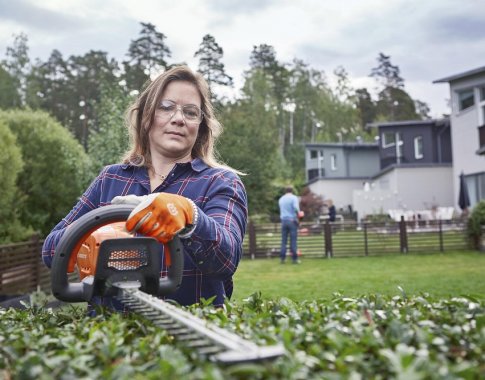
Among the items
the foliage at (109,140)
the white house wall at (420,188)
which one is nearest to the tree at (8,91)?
the white house wall at (420,188)

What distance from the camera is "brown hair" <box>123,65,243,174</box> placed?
3133mm

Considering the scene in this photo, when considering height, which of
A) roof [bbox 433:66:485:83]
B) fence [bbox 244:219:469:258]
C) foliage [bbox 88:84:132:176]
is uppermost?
roof [bbox 433:66:485:83]

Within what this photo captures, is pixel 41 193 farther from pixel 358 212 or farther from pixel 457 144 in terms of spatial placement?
pixel 358 212

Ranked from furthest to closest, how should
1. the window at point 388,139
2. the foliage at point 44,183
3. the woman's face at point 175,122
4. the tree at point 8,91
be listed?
1. the tree at point 8,91
2. the window at point 388,139
3. the foliage at point 44,183
4. the woman's face at point 175,122

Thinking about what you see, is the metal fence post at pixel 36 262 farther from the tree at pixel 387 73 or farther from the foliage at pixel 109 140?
the tree at pixel 387 73

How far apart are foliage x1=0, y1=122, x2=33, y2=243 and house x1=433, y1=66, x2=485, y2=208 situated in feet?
58.3

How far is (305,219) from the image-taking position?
34969 millimetres

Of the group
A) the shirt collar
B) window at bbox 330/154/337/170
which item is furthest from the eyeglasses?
window at bbox 330/154/337/170

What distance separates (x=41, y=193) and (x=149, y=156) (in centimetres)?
1257

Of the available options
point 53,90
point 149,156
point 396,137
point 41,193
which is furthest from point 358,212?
point 53,90

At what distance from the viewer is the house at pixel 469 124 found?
78.3 ft

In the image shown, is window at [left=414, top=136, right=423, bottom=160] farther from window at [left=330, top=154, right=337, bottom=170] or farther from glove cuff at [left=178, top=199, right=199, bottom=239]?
glove cuff at [left=178, top=199, right=199, bottom=239]

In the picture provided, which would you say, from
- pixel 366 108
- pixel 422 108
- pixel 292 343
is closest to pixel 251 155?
pixel 292 343

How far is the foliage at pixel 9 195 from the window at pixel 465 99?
62.1 feet
